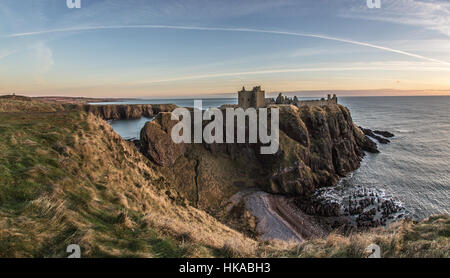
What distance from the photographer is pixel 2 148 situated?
998cm

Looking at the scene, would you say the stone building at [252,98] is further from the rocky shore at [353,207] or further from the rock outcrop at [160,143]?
the rocky shore at [353,207]

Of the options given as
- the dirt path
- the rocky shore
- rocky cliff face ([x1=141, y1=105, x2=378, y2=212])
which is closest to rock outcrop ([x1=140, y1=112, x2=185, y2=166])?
rocky cliff face ([x1=141, y1=105, x2=378, y2=212])

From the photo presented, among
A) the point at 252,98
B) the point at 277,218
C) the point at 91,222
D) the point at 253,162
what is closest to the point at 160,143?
the point at 253,162

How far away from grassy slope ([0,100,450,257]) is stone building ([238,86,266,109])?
4646cm

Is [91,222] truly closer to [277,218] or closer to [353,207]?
[277,218]

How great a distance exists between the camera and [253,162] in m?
43.7

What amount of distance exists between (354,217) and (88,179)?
121 ft

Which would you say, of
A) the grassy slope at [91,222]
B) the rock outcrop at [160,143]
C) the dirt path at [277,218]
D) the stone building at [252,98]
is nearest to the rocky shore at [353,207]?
the dirt path at [277,218]

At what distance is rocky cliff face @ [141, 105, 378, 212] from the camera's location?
37562 mm

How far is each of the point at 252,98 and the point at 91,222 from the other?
52.4 meters

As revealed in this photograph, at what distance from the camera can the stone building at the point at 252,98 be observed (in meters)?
54.7

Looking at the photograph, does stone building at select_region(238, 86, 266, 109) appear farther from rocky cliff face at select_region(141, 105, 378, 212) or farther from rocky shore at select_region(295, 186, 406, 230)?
rocky shore at select_region(295, 186, 406, 230)

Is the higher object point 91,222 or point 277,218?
point 91,222
